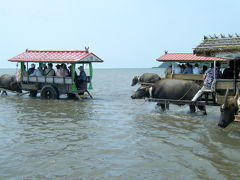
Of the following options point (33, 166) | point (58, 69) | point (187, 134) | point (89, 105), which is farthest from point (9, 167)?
point (58, 69)

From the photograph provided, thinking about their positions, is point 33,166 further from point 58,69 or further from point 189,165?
point 58,69

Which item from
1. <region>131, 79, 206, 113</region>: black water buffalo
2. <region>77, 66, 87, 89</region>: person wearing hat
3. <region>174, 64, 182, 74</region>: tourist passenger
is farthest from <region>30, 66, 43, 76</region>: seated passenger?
<region>174, 64, 182, 74</region>: tourist passenger

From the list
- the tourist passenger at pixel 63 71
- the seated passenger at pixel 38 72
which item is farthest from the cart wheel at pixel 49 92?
the seated passenger at pixel 38 72

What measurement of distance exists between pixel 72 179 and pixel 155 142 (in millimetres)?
2977

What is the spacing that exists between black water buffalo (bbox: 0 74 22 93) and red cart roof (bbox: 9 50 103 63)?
1.93 m

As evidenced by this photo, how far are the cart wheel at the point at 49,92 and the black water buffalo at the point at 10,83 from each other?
2.55 meters

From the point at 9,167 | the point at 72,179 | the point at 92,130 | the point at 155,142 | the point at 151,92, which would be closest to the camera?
the point at 72,179

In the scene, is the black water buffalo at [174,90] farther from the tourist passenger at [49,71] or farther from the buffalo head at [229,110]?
the tourist passenger at [49,71]

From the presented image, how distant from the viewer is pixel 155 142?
8.20 m

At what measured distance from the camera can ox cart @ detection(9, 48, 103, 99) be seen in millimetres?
16219

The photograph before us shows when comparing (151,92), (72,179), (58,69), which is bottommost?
(72,179)

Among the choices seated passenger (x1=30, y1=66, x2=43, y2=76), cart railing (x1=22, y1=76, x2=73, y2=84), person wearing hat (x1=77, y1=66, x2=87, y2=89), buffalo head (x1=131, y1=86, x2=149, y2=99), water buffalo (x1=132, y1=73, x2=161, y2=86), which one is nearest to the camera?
buffalo head (x1=131, y1=86, x2=149, y2=99)

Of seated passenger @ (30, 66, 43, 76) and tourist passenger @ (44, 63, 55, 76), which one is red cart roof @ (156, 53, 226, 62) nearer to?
tourist passenger @ (44, 63, 55, 76)

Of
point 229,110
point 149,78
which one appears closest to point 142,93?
point 229,110
